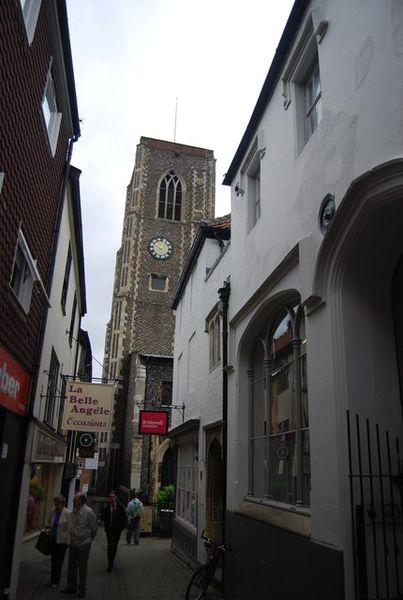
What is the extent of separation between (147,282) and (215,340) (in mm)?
28176

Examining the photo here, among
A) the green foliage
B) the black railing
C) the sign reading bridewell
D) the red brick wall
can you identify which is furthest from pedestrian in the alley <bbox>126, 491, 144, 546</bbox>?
the black railing

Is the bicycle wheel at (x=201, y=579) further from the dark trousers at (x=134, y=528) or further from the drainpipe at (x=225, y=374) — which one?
the dark trousers at (x=134, y=528)

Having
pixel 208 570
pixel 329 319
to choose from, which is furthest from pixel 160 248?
pixel 329 319

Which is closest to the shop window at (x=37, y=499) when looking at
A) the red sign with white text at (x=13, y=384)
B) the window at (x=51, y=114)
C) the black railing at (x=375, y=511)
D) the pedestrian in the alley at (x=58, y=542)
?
the pedestrian in the alley at (x=58, y=542)

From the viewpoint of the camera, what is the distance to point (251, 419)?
27.5ft

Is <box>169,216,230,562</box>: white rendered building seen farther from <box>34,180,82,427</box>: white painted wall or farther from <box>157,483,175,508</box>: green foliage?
<box>157,483,175,508</box>: green foliage

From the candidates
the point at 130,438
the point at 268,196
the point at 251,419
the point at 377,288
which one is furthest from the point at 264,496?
the point at 130,438

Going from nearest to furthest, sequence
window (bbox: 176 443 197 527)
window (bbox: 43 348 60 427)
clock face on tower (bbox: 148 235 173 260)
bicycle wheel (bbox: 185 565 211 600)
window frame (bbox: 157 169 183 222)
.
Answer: bicycle wheel (bbox: 185 565 211 600), window (bbox: 43 348 60 427), window (bbox: 176 443 197 527), clock face on tower (bbox: 148 235 173 260), window frame (bbox: 157 169 183 222)

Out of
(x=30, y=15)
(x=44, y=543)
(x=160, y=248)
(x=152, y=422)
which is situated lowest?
(x=44, y=543)

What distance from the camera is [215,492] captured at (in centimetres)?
1125

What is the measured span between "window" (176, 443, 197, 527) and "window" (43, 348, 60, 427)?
3.85m

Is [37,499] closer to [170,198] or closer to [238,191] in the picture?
[238,191]

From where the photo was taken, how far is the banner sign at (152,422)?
1855 centimetres

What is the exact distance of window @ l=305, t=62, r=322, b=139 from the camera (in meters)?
6.65
